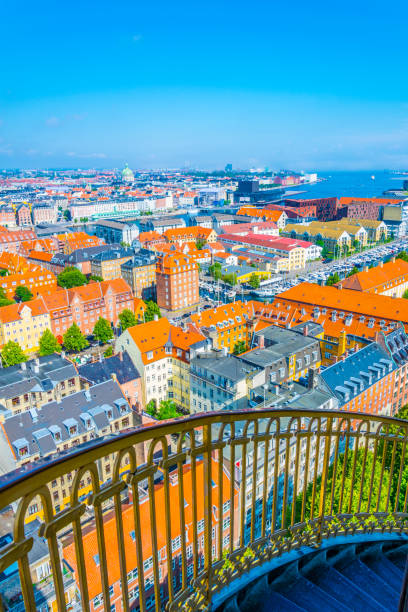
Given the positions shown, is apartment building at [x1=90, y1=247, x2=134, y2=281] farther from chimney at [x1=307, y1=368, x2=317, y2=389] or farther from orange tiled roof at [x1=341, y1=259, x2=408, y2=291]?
chimney at [x1=307, y1=368, x2=317, y2=389]

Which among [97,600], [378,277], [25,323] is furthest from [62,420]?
[378,277]

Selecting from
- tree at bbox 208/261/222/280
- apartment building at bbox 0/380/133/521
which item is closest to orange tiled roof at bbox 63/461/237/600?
apartment building at bbox 0/380/133/521

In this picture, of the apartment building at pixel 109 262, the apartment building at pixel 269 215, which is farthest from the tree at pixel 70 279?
the apartment building at pixel 269 215

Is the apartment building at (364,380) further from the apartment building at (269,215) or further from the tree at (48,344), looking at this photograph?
the apartment building at (269,215)

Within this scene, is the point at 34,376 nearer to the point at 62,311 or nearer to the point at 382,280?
the point at 62,311

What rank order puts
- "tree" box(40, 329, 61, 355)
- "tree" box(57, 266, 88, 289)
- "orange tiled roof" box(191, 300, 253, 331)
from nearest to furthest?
"orange tiled roof" box(191, 300, 253, 331)
"tree" box(40, 329, 61, 355)
"tree" box(57, 266, 88, 289)

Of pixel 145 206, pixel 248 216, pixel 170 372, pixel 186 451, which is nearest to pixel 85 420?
pixel 170 372

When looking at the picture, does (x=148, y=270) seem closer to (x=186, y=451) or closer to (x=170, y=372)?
(x=170, y=372)
